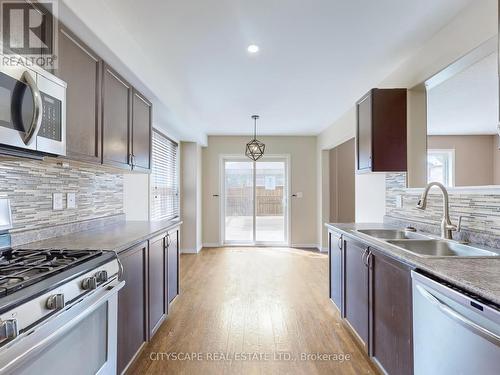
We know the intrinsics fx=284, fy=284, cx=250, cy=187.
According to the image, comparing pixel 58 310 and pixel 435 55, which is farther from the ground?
pixel 435 55

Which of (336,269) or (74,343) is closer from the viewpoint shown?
(74,343)

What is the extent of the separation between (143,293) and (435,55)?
9.58ft

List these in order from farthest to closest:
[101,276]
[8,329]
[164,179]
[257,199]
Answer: [257,199] < [164,179] < [101,276] < [8,329]

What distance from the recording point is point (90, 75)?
1.90 m

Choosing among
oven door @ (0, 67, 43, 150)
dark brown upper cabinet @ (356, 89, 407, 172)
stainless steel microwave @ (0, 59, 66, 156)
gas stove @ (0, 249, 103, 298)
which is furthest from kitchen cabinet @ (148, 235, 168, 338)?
dark brown upper cabinet @ (356, 89, 407, 172)

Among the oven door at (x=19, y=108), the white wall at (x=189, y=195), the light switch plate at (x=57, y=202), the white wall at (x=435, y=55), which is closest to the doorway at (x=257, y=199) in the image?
the white wall at (x=189, y=195)

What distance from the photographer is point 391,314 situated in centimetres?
166

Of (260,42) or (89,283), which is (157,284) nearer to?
(89,283)

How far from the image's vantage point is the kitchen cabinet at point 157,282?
7.28 ft

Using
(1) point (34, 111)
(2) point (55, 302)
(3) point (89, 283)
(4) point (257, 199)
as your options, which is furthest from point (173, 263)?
(4) point (257, 199)

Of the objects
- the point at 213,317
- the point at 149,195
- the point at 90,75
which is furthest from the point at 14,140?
the point at 149,195

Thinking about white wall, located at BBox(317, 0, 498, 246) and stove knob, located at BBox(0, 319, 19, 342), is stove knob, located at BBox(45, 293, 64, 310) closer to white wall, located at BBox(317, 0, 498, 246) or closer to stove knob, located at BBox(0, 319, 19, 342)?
stove knob, located at BBox(0, 319, 19, 342)

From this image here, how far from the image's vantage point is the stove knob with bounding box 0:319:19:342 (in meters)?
0.83

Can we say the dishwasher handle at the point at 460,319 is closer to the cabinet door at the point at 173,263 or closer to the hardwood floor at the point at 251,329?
the hardwood floor at the point at 251,329
